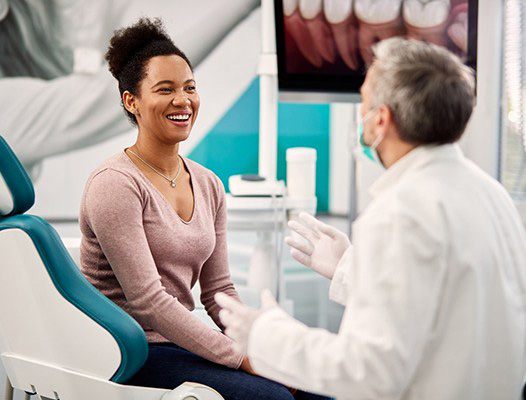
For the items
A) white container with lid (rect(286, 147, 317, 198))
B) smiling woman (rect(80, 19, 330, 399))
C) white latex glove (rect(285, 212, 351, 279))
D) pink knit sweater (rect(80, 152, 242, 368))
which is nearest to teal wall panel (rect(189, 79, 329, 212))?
white container with lid (rect(286, 147, 317, 198))

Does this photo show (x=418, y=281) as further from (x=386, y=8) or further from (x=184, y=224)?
(x=386, y=8)

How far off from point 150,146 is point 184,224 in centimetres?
21

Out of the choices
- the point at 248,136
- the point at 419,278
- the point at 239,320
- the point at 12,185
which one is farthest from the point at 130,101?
the point at 248,136

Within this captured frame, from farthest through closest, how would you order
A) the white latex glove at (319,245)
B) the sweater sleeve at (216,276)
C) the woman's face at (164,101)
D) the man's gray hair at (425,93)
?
the sweater sleeve at (216,276)
the woman's face at (164,101)
the white latex glove at (319,245)
the man's gray hair at (425,93)

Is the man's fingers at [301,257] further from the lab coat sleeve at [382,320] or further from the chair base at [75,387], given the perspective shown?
the lab coat sleeve at [382,320]

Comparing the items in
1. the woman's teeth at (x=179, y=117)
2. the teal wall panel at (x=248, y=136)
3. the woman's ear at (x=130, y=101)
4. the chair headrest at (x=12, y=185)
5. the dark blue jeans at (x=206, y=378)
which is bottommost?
the teal wall panel at (x=248, y=136)

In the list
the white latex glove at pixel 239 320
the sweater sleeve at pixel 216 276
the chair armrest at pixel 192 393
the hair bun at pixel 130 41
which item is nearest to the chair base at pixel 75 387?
the chair armrest at pixel 192 393

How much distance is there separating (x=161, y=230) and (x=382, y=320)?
0.73 meters

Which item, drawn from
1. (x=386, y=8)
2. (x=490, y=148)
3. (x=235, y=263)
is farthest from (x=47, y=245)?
(x=235, y=263)

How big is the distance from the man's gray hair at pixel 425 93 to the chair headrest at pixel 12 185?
26.8 inches

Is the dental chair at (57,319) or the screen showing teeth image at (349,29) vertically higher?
the screen showing teeth image at (349,29)

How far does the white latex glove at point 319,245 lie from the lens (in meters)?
1.60

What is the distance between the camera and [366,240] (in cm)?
108

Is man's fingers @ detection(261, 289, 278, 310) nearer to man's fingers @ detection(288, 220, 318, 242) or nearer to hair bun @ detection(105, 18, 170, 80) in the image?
man's fingers @ detection(288, 220, 318, 242)
